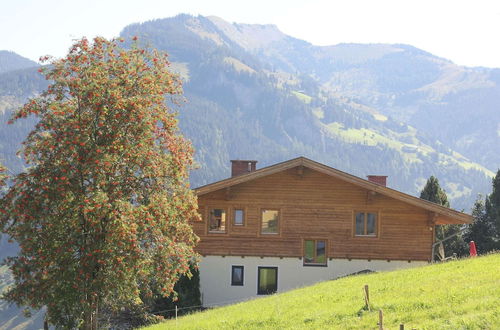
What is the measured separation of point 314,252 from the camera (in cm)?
4134

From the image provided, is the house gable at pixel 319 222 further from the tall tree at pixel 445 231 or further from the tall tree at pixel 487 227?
the tall tree at pixel 487 227

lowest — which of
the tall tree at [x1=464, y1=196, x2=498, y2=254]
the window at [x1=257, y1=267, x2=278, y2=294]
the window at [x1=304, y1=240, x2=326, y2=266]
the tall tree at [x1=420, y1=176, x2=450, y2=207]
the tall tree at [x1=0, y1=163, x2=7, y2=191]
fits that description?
the window at [x1=257, y1=267, x2=278, y2=294]

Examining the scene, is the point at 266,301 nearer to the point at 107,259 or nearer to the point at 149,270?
the point at 149,270

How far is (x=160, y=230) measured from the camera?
2462cm

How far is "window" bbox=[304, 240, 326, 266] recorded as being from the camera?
41.3 metres

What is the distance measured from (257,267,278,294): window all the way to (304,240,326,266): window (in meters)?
1.94

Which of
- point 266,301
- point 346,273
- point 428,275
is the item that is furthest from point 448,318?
point 346,273

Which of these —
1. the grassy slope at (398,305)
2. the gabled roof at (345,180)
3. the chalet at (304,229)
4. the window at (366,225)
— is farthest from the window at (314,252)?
the grassy slope at (398,305)

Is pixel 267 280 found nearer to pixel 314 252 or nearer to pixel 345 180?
pixel 314 252

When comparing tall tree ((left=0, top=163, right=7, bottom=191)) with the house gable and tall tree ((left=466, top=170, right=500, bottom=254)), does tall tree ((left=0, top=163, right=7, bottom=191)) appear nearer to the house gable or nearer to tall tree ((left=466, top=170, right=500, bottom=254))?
the house gable

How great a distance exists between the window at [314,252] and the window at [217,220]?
486cm

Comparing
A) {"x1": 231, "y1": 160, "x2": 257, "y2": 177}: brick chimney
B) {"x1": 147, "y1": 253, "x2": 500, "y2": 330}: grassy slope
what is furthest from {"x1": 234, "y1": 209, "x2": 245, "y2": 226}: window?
{"x1": 147, "y1": 253, "x2": 500, "y2": 330}: grassy slope

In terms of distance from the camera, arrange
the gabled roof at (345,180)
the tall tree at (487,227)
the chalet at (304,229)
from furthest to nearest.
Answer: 1. the tall tree at (487,227)
2. the chalet at (304,229)
3. the gabled roof at (345,180)

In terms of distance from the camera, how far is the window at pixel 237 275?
4096cm
